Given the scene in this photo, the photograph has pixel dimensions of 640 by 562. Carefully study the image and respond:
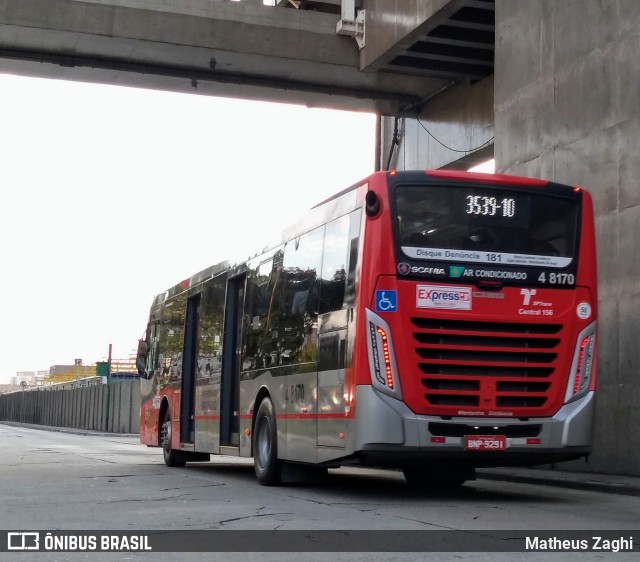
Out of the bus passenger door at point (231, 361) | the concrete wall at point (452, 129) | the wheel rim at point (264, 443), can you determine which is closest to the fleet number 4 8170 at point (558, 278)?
the wheel rim at point (264, 443)

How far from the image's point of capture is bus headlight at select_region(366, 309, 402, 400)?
1073 cm

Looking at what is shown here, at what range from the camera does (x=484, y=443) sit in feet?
35.6

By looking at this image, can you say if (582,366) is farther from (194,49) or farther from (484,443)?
(194,49)

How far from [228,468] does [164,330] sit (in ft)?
9.80

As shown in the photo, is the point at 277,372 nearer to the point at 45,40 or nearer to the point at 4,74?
the point at 45,40

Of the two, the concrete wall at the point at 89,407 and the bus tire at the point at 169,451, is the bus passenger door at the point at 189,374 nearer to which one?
the bus tire at the point at 169,451

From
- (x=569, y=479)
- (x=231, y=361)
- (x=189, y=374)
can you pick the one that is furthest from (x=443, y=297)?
(x=189, y=374)

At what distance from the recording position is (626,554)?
7.38 metres

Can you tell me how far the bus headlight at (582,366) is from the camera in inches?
447

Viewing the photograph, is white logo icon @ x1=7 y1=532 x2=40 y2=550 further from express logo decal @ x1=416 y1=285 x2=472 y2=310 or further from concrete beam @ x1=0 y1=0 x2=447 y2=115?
concrete beam @ x1=0 y1=0 x2=447 y2=115

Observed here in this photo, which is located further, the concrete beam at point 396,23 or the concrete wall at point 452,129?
the concrete wall at point 452,129

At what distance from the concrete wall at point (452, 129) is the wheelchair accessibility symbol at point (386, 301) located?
14885 millimetres

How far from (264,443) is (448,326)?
3784 millimetres

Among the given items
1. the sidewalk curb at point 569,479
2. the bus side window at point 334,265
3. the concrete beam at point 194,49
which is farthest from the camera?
the concrete beam at point 194,49
